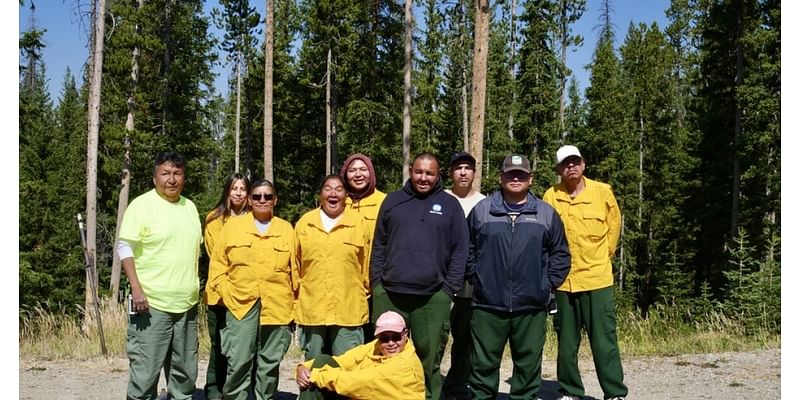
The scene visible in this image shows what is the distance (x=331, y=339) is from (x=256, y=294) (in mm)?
676

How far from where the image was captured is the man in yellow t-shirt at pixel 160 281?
16.0 ft

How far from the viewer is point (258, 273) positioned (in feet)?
16.8

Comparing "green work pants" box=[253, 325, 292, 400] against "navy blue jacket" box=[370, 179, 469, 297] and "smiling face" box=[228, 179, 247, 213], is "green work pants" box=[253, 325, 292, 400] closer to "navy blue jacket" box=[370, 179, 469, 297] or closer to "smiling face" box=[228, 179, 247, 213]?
"navy blue jacket" box=[370, 179, 469, 297]

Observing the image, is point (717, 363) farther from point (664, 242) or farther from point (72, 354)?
point (664, 242)

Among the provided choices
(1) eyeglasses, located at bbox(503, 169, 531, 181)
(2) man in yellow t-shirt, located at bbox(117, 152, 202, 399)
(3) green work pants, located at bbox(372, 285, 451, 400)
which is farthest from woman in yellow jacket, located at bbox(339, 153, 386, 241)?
(2) man in yellow t-shirt, located at bbox(117, 152, 202, 399)

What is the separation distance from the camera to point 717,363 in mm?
7543

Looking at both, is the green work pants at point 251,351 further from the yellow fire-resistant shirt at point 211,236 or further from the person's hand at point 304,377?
the person's hand at point 304,377

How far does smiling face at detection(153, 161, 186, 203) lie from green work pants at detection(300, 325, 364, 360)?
1.43 meters

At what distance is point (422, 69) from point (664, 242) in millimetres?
14241

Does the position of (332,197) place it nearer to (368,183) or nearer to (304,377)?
(368,183)

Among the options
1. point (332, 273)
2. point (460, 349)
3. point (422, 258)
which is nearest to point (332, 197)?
point (332, 273)

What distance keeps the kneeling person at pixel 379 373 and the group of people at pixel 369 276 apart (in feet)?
0.23

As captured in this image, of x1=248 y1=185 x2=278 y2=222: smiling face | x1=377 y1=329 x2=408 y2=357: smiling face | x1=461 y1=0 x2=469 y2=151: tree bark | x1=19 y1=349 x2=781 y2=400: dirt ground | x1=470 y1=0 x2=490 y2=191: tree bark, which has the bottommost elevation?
x1=19 y1=349 x2=781 y2=400: dirt ground

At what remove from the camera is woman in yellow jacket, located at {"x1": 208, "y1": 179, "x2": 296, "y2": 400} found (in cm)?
510
